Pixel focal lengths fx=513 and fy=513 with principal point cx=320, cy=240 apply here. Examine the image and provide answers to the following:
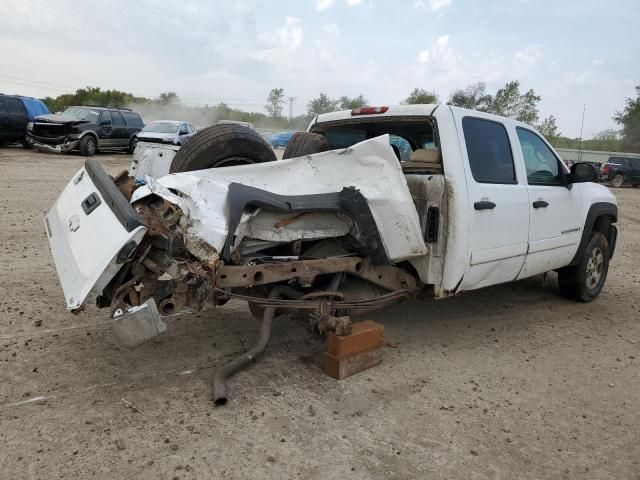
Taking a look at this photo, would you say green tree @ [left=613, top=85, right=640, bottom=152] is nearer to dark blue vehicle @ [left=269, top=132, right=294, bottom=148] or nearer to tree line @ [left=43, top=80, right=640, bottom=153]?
tree line @ [left=43, top=80, right=640, bottom=153]

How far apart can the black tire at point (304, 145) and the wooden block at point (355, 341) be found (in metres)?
1.57

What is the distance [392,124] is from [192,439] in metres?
3.15

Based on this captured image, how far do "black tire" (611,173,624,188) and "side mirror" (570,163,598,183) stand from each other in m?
23.9

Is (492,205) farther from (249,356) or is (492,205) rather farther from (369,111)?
(249,356)

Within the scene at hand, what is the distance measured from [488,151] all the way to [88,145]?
17.2m

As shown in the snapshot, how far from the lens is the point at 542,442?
306cm

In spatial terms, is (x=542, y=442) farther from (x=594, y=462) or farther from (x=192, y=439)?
(x=192, y=439)

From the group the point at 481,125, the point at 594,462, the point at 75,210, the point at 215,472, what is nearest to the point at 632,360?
the point at 594,462

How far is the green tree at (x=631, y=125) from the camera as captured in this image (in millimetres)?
48781

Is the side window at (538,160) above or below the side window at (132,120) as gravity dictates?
below

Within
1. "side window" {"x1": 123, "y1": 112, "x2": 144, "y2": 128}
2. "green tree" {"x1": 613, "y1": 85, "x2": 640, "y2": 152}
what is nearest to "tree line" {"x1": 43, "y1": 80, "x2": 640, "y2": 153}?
"green tree" {"x1": 613, "y1": 85, "x2": 640, "y2": 152}

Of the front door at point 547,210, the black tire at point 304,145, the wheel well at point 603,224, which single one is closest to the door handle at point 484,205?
the front door at point 547,210

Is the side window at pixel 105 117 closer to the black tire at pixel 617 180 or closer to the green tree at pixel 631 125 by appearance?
the black tire at pixel 617 180

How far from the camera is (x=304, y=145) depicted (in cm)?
448
